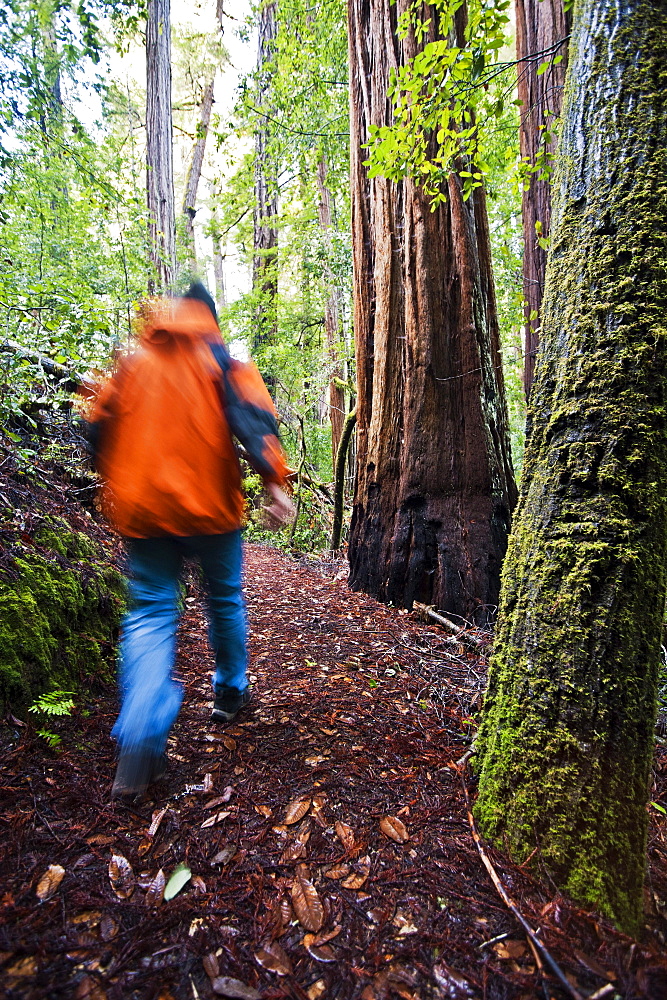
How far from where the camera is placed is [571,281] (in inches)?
62.5

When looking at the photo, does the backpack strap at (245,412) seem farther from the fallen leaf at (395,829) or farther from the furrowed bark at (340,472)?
the furrowed bark at (340,472)

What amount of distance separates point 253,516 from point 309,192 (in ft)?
21.7

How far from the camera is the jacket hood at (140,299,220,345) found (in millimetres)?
1893

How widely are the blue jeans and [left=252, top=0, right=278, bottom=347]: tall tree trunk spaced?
8820 mm

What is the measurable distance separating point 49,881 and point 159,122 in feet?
38.7

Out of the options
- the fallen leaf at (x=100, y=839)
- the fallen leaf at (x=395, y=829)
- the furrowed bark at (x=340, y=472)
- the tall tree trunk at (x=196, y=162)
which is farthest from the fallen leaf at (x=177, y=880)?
the tall tree trunk at (x=196, y=162)

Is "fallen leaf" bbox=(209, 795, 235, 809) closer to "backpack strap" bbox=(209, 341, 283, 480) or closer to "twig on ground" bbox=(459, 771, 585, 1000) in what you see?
"twig on ground" bbox=(459, 771, 585, 1000)

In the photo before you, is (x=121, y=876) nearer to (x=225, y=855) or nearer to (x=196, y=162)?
(x=225, y=855)

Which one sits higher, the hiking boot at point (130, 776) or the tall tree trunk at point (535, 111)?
the tall tree trunk at point (535, 111)

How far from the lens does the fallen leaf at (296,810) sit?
1.71 meters

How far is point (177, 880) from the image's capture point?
1.45 m

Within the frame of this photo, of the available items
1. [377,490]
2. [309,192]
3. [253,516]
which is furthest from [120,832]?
[309,192]

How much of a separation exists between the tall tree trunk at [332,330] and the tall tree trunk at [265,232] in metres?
1.00

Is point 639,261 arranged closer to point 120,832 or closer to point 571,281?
point 571,281
